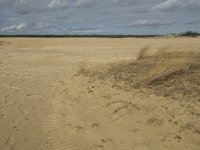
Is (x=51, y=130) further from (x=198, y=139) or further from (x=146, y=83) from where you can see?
(x=146, y=83)

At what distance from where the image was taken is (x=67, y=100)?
9.84 metres

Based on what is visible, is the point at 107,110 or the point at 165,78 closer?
the point at 107,110

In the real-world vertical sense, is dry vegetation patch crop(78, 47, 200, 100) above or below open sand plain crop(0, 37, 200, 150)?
above

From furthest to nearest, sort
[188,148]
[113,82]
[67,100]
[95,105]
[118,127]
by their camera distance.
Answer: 1. [113,82]
2. [67,100]
3. [95,105]
4. [118,127]
5. [188,148]

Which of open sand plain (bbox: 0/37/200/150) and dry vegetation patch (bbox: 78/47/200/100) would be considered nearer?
open sand plain (bbox: 0/37/200/150)

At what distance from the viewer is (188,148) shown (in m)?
6.20

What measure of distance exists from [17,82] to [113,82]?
3630 mm

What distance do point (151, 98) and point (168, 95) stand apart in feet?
1.51

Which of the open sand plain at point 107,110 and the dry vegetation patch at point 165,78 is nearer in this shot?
the open sand plain at point 107,110

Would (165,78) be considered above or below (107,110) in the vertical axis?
above

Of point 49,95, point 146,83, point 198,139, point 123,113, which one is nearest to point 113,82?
point 146,83

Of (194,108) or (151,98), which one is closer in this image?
(194,108)

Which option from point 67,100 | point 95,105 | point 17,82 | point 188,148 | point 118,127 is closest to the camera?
point 188,148

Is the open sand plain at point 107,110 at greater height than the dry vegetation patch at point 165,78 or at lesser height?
lesser
